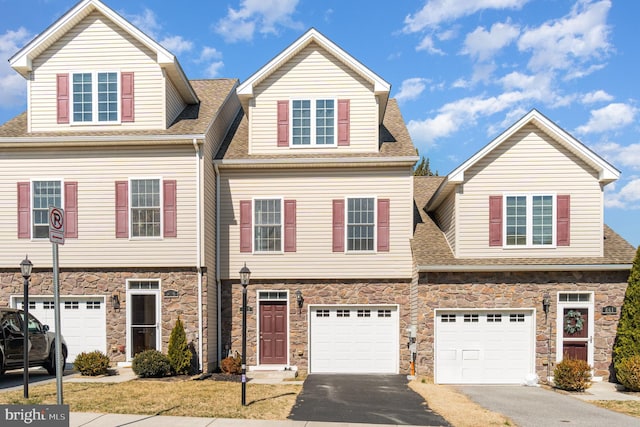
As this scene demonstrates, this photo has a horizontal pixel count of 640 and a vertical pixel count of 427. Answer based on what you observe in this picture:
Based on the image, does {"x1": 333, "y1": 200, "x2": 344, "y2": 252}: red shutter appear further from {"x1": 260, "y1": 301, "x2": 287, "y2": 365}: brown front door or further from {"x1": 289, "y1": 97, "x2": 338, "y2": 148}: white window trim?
{"x1": 260, "y1": 301, "x2": 287, "y2": 365}: brown front door

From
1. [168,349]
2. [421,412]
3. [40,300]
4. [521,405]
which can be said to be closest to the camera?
[421,412]

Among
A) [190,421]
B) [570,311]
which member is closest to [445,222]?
[570,311]

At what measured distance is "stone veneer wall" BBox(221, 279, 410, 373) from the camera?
1814cm

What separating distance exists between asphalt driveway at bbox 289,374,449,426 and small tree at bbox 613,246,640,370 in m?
6.01

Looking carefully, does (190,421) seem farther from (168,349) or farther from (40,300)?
(40,300)

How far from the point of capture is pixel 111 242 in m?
17.4

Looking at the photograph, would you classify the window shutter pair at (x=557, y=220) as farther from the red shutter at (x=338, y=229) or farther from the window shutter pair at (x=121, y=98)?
the window shutter pair at (x=121, y=98)

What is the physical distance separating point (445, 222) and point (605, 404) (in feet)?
23.3

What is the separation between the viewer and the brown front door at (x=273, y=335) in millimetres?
18250

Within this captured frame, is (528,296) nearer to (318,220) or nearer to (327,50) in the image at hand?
(318,220)

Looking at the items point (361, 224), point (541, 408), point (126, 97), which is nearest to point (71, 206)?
point (126, 97)

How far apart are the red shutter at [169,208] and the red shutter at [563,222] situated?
438 inches

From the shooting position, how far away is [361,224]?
59.7 ft

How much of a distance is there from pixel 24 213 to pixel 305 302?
8.69 metres
